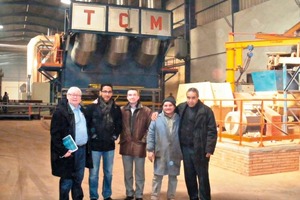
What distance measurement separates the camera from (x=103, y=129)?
4043 millimetres

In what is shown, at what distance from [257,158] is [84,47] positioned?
9258 millimetres

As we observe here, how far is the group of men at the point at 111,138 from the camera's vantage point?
3598 millimetres

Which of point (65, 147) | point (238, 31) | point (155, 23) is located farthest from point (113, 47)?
point (65, 147)

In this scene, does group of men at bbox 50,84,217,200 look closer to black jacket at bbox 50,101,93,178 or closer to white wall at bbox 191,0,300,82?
black jacket at bbox 50,101,93,178

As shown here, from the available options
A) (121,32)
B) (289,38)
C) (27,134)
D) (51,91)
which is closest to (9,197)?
(27,134)

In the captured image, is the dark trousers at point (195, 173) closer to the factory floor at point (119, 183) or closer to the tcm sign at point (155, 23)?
the factory floor at point (119, 183)

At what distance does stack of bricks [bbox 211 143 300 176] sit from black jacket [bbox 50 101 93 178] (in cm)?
372

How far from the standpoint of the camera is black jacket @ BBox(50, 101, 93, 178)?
11.6ft

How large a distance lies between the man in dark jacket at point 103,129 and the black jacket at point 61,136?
0.41 metres

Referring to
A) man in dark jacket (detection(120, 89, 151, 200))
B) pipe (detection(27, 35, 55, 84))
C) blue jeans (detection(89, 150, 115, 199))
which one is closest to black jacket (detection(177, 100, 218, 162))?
man in dark jacket (detection(120, 89, 151, 200))

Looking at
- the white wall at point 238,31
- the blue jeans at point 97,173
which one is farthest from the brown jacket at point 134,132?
the white wall at point 238,31

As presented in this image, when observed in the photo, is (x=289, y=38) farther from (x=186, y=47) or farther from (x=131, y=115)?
(x=186, y=47)

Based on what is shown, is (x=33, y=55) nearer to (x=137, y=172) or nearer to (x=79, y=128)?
(x=137, y=172)

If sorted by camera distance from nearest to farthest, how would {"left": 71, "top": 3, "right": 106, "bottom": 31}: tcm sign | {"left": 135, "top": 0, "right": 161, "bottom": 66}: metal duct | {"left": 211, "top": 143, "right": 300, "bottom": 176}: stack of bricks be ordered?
{"left": 211, "top": 143, "right": 300, "bottom": 176}: stack of bricks → {"left": 71, "top": 3, "right": 106, "bottom": 31}: tcm sign → {"left": 135, "top": 0, "right": 161, "bottom": 66}: metal duct
